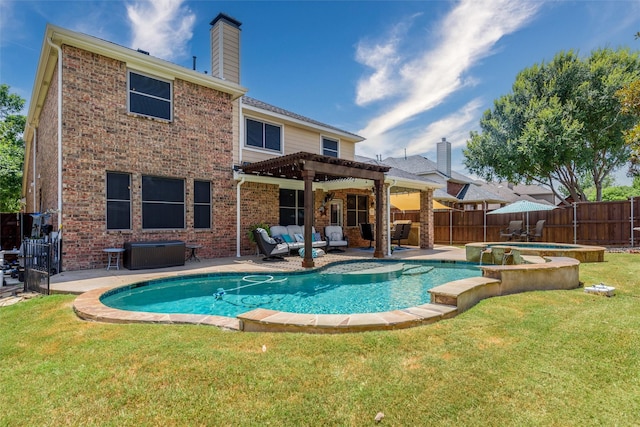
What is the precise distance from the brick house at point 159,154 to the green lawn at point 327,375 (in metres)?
5.55

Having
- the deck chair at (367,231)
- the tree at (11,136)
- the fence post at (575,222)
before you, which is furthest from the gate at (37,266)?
the tree at (11,136)

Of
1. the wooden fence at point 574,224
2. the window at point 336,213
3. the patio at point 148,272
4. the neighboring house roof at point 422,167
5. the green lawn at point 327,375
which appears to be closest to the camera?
the green lawn at point 327,375

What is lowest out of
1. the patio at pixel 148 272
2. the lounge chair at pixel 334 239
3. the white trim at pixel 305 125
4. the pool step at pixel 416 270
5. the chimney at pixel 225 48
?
the pool step at pixel 416 270

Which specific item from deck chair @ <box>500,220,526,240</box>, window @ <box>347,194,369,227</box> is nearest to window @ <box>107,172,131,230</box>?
window @ <box>347,194,369,227</box>

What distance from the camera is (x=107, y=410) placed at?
2305 millimetres

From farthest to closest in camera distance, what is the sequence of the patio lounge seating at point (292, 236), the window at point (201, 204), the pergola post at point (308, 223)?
the patio lounge seating at point (292, 236)
the window at point (201, 204)
the pergola post at point (308, 223)

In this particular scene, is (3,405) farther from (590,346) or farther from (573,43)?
(573,43)

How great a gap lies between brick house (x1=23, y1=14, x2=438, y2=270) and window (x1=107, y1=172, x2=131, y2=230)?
0.03 metres

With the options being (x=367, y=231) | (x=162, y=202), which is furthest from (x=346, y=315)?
(x=367, y=231)

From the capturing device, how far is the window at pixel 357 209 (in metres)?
16.0

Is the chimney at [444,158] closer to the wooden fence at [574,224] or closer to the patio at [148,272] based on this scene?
the wooden fence at [574,224]

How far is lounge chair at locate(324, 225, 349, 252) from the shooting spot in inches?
521

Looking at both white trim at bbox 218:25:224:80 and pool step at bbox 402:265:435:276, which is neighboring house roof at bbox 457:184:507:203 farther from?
white trim at bbox 218:25:224:80

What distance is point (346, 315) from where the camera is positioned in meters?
4.11
